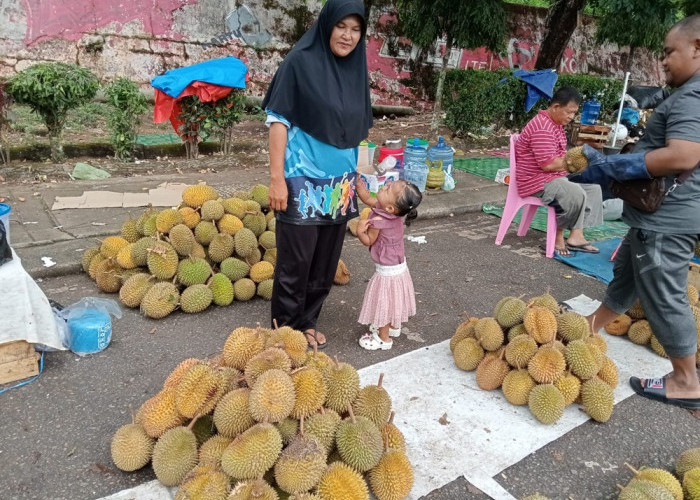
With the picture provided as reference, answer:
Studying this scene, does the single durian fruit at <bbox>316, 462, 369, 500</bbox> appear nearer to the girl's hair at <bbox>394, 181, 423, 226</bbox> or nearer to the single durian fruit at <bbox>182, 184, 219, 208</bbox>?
the girl's hair at <bbox>394, 181, 423, 226</bbox>

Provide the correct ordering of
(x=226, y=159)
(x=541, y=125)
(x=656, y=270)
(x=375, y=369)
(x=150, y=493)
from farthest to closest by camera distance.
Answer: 1. (x=226, y=159)
2. (x=541, y=125)
3. (x=375, y=369)
4. (x=656, y=270)
5. (x=150, y=493)

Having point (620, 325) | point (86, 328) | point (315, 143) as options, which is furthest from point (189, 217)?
point (620, 325)

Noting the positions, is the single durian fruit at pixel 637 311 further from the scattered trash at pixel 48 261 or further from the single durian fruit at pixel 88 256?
the scattered trash at pixel 48 261

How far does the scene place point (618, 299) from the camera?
10.5ft

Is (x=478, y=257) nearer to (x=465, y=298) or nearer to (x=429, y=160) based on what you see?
(x=465, y=298)

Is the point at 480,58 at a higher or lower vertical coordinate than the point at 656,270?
higher

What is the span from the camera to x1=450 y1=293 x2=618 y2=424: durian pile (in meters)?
2.63

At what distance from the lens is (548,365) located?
8.64ft

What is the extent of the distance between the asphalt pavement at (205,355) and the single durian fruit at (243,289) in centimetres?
7

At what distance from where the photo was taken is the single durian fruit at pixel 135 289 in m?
3.45

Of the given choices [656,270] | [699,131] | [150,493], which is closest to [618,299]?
[656,270]

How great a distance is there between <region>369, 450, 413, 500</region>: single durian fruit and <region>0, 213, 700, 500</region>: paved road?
27 cm

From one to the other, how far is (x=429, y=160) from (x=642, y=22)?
5594 mm

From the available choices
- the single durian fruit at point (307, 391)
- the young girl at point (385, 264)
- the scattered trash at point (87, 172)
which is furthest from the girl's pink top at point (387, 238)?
the scattered trash at point (87, 172)
